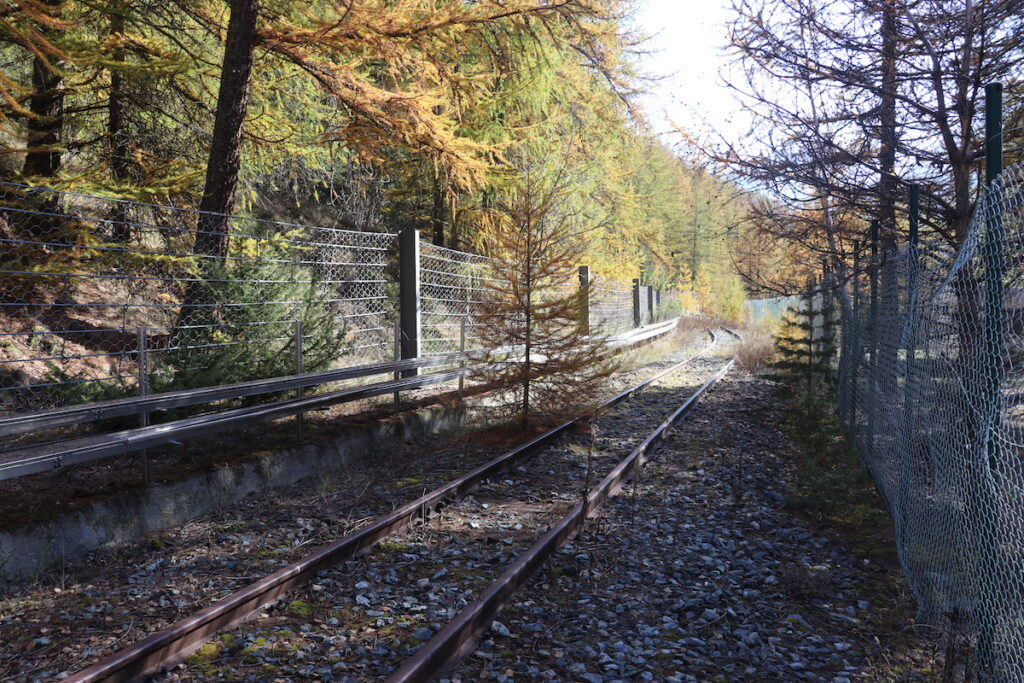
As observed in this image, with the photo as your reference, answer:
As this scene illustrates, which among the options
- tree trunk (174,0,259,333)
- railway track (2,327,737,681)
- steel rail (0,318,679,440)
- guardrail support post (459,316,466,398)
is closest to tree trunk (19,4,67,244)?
tree trunk (174,0,259,333)

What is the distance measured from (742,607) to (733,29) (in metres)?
6.33

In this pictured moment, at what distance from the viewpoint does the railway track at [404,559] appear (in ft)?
12.4


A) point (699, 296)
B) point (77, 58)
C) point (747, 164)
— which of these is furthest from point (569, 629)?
point (699, 296)

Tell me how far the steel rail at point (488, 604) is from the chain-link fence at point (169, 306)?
151 inches

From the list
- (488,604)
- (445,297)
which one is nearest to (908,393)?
(488,604)

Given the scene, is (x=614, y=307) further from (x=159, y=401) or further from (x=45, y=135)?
(x=159, y=401)

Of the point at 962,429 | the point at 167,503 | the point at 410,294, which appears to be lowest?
the point at 167,503

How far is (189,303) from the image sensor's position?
8500 millimetres

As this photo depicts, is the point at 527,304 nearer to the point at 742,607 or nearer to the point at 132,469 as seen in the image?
the point at 132,469

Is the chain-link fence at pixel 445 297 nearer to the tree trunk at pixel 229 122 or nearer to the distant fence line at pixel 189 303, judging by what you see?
the distant fence line at pixel 189 303

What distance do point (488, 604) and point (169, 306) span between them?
470 centimetres

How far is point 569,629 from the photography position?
14.3ft

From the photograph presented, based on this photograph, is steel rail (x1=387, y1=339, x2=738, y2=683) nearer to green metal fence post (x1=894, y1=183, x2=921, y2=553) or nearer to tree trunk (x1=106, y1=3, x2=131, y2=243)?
green metal fence post (x1=894, y1=183, x2=921, y2=553)

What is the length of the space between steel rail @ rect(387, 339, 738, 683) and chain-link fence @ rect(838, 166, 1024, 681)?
2.40 metres
